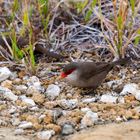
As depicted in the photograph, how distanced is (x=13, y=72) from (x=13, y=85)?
0.28 meters

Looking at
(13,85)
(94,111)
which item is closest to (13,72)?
(13,85)

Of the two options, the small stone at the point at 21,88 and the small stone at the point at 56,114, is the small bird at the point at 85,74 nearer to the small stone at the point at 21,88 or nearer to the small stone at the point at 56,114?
the small stone at the point at 21,88

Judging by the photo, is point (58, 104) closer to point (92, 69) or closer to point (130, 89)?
point (92, 69)

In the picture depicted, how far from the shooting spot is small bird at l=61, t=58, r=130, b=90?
16.6 feet

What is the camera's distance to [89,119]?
449 centimetres

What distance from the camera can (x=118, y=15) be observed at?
555 centimetres

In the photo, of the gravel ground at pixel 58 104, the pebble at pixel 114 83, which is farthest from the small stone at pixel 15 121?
the pebble at pixel 114 83

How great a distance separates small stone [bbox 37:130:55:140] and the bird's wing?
88 cm

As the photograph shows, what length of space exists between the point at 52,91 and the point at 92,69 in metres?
0.41

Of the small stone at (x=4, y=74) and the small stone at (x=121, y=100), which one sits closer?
the small stone at (x=121, y=100)

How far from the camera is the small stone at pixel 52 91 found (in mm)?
4988

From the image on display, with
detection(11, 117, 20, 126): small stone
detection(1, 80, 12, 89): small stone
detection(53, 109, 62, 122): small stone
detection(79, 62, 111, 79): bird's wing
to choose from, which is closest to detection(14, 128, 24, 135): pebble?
detection(11, 117, 20, 126): small stone

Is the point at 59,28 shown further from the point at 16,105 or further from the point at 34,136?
the point at 34,136

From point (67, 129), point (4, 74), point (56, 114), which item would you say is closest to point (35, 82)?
point (4, 74)
